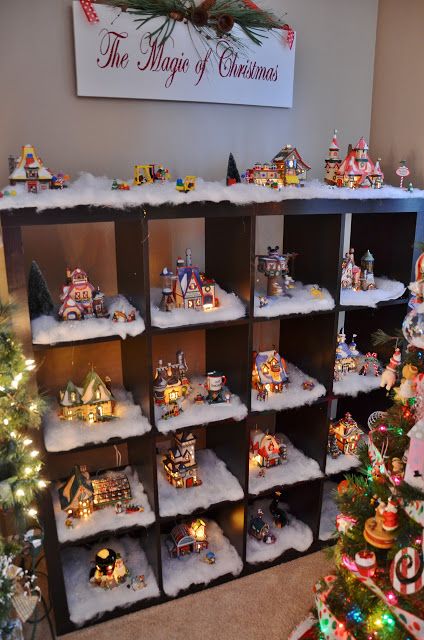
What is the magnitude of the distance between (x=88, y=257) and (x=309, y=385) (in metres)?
1.02

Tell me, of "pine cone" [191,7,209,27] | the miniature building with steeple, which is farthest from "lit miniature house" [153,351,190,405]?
"pine cone" [191,7,209,27]

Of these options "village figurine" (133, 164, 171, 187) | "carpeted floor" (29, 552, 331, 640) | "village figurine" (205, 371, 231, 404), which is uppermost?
"village figurine" (133, 164, 171, 187)

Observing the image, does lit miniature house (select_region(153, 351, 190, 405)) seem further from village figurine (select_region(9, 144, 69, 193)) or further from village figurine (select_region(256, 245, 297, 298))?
village figurine (select_region(9, 144, 69, 193))

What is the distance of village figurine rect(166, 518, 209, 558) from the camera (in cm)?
227

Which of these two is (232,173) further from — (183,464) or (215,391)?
(183,464)

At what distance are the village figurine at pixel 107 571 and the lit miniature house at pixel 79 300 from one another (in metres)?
0.97

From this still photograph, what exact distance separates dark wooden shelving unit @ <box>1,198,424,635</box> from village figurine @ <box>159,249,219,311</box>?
11 cm

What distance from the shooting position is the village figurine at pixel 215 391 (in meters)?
2.09

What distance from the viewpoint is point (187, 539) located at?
227 cm

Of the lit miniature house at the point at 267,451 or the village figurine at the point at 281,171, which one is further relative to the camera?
the lit miniature house at the point at 267,451

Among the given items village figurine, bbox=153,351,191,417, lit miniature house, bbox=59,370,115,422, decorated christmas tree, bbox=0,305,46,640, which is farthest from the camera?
village figurine, bbox=153,351,191,417

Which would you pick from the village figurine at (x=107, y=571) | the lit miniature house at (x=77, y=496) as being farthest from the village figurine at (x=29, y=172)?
the village figurine at (x=107, y=571)

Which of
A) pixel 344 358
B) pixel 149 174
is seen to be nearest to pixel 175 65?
pixel 149 174

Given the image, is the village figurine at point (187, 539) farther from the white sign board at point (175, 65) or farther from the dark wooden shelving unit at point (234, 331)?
the white sign board at point (175, 65)
